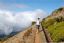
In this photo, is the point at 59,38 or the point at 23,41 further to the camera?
the point at 23,41

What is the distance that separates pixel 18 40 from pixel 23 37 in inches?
61.0

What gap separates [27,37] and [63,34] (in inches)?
347

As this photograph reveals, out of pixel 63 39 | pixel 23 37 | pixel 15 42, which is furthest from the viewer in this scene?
pixel 23 37

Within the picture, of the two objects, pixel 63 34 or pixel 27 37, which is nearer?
pixel 63 34

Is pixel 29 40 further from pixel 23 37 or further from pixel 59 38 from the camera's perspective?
pixel 59 38

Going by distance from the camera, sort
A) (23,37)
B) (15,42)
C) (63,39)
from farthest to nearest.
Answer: (23,37), (15,42), (63,39)

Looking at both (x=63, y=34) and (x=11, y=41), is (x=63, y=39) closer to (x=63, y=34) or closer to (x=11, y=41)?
(x=63, y=34)

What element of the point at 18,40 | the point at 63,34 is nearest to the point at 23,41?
the point at 18,40

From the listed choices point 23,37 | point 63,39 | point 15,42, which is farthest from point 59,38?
point 23,37

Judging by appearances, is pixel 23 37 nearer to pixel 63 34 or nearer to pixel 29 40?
pixel 29 40

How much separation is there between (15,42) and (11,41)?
929 millimetres

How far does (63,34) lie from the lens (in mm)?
17625

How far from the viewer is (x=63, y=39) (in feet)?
55.0

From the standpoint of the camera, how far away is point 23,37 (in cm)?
2569
